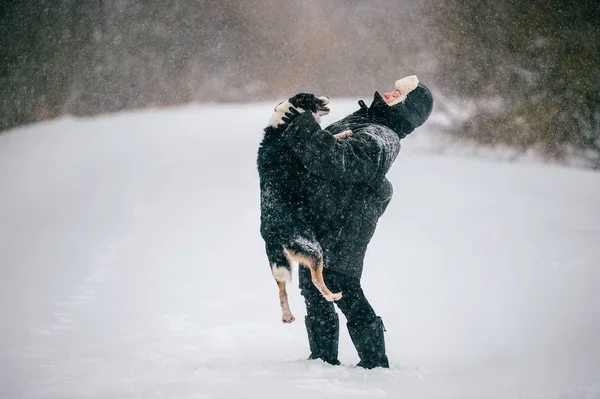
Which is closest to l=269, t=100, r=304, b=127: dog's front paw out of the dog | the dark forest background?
the dog

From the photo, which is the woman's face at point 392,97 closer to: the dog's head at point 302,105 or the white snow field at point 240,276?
the dog's head at point 302,105

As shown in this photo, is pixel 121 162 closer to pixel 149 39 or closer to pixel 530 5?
pixel 149 39

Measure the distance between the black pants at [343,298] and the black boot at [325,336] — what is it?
0.01m

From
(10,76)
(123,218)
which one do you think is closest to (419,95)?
(123,218)

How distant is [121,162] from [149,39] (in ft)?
7.97

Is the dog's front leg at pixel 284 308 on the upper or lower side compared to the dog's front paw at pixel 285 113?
lower

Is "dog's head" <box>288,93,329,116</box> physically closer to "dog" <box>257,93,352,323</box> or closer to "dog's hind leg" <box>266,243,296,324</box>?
"dog" <box>257,93,352,323</box>

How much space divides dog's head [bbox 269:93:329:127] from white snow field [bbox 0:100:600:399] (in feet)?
2.51

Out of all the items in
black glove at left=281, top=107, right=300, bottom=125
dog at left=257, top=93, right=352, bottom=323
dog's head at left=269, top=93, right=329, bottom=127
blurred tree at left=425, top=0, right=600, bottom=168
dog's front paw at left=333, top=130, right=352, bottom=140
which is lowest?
dog at left=257, top=93, right=352, bottom=323

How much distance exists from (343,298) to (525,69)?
17.5ft

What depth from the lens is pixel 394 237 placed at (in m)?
4.15

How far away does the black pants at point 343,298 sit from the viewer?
1922mm

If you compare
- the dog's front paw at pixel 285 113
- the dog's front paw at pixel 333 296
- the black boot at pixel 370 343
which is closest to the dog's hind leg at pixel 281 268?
the dog's front paw at pixel 333 296

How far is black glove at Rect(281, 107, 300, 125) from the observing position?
5.90 feet
